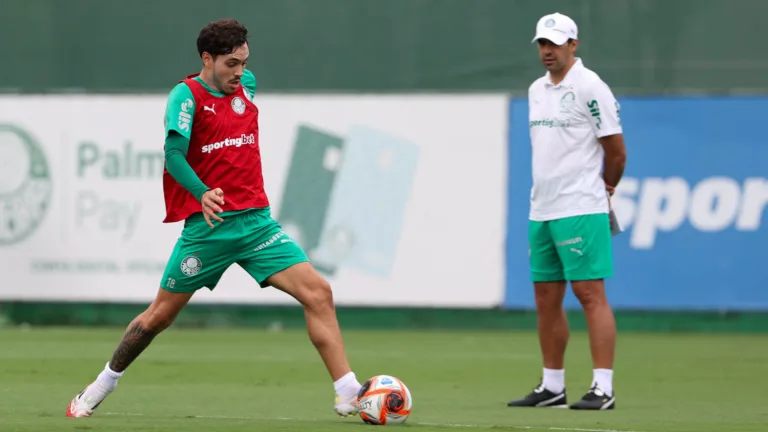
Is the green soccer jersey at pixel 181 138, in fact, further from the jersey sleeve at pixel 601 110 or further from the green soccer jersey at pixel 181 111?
the jersey sleeve at pixel 601 110

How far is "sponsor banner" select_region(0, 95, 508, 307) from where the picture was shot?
50.5ft

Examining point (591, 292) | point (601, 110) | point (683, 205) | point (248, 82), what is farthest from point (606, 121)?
point (683, 205)

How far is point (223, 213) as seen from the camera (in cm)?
768

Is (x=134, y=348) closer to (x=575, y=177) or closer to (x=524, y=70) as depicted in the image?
(x=575, y=177)

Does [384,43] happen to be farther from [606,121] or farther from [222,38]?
[222,38]

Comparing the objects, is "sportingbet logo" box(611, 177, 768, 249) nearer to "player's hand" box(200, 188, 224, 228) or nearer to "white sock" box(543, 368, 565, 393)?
"white sock" box(543, 368, 565, 393)

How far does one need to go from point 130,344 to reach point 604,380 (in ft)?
8.95

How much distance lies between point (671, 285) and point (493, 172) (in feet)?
6.94

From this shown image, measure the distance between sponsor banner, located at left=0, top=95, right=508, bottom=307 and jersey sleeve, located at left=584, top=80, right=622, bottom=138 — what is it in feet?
21.6

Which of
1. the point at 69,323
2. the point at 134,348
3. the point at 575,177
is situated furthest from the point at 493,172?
the point at 134,348

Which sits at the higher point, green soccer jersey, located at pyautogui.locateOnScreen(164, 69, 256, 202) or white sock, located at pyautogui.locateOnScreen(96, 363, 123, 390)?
green soccer jersey, located at pyautogui.locateOnScreen(164, 69, 256, 202)

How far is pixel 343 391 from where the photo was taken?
7.50m

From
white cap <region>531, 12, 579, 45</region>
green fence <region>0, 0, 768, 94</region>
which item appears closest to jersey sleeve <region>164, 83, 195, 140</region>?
white cap <region>531, 12, 579, 45</region>

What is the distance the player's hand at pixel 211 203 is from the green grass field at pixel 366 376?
1.01 m
